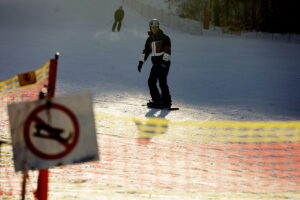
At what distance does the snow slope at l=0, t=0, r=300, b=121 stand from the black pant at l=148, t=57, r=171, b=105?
43cm

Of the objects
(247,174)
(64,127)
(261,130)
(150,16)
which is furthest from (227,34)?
(64,127)

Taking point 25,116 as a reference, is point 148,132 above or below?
below

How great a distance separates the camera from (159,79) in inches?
405

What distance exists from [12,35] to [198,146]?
2024 cm

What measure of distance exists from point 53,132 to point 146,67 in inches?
560

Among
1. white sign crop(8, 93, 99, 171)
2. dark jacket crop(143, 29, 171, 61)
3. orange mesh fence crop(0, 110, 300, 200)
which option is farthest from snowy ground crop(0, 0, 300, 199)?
white sign crop(8, 93, 99, 171)

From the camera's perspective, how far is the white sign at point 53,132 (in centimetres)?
330

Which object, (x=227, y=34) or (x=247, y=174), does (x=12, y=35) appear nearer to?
(x=227, y=34)

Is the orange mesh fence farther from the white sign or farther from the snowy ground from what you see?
the white sign

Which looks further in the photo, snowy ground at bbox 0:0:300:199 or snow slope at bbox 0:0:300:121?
snow slope at bbox 0:0:300:121

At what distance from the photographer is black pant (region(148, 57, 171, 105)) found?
10.1 m

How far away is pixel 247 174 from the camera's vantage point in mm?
6230

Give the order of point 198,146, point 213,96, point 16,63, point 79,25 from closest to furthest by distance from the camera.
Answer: point 198,146 → point 213,96 → point 16,63 → point 79,25

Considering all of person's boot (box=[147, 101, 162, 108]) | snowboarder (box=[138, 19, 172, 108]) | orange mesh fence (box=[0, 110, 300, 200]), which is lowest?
orange mesh fence (box=[0, 110, 300, 200])
